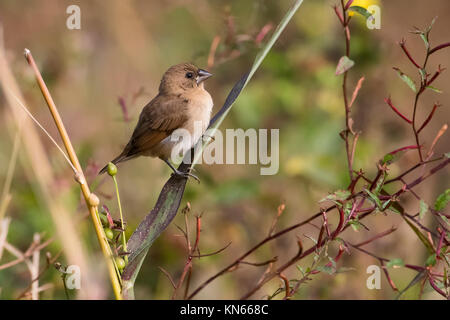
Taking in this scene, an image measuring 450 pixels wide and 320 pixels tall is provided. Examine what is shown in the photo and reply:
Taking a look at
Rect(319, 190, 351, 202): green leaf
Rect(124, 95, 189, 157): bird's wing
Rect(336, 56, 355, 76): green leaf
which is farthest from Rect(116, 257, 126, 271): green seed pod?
A: Rect(124, 95, 189, 157): bird's wing

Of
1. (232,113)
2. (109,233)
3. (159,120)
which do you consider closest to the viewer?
(109,233)

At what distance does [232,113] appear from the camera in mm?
3500

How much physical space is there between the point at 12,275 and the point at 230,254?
124cm

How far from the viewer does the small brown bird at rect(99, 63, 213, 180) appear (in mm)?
2627

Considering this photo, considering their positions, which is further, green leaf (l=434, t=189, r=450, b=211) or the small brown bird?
the small brown bird

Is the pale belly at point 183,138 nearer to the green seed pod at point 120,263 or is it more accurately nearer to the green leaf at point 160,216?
the green leaf at point 160,216

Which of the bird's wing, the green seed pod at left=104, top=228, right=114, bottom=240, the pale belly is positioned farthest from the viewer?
the pale belly

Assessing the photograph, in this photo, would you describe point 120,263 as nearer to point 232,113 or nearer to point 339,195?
point 339,195

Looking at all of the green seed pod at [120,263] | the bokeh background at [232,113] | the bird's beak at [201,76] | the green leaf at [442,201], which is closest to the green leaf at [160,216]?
the green seed pod at [120,263]

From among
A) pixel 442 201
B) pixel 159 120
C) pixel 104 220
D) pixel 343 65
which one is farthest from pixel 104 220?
pixel 159 120

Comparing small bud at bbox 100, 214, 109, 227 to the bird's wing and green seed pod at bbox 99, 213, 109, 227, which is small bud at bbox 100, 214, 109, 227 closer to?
green seed pod at bbox 99, 213, 109, 227

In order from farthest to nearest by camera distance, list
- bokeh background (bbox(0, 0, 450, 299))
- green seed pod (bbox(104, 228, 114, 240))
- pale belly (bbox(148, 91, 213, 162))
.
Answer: bokeh background (bbox(0, 0, 450, 299)) → pale belly (bbox(148, 91, 213, 162)) → green seed pod (bbox(104, 228, 114, 240))

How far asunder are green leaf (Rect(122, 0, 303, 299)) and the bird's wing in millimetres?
1029

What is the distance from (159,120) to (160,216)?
48.6 inches
